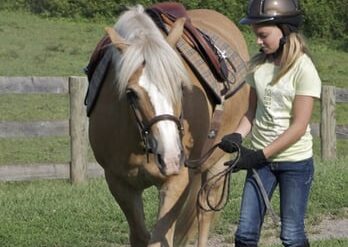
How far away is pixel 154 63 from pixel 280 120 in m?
0.82

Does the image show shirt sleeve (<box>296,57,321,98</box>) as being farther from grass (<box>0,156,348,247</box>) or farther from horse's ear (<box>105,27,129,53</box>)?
grass (<box>0,156,348,247</box>)

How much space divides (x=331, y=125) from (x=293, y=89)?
26.0 ft

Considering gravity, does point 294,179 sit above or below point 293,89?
below

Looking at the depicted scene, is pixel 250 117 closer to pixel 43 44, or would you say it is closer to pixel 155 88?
pixel 155 88

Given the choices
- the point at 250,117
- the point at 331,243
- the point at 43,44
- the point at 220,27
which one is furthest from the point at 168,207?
the point at 43,44

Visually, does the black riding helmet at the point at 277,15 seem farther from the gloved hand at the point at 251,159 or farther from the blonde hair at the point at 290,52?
the gloved hand at the point at 251,159

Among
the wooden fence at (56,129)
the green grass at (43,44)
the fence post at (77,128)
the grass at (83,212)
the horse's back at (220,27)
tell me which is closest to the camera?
the grass at (83,212)

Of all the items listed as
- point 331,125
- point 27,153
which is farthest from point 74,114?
point 331,125

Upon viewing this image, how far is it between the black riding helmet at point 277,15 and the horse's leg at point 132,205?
160 cm

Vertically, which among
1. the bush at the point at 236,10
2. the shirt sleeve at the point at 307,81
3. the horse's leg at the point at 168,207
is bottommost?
the bush at the point at 236,10

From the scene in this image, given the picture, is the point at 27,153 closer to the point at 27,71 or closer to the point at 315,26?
the point at 27,71

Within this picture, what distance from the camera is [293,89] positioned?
506cm

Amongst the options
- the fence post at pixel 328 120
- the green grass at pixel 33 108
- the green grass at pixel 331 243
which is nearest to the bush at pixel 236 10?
the green grass at pixel 33 108

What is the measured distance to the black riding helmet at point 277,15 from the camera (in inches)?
199
